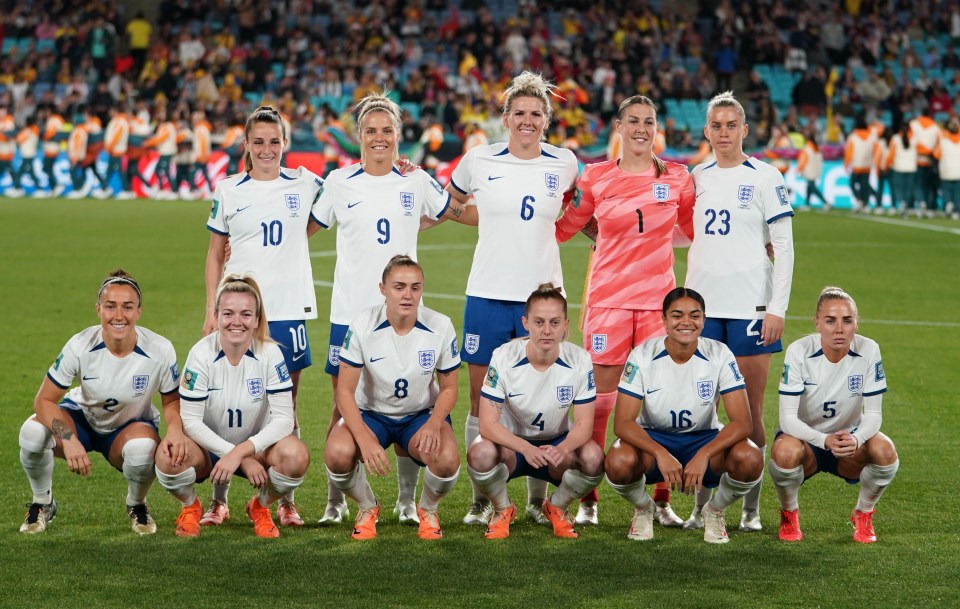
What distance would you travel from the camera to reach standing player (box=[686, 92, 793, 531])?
6.06 metres

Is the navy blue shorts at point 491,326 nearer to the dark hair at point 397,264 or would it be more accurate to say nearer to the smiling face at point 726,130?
the dark hair at point 397,264


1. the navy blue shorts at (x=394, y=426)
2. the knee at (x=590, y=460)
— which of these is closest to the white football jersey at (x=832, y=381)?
the knee at (x=590, y=460)

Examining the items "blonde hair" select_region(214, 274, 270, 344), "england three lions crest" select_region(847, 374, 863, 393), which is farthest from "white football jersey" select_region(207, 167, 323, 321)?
"england three lions crest" select_region(847, 374, 863, 393)

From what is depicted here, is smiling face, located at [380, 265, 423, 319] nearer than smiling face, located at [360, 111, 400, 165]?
Yes

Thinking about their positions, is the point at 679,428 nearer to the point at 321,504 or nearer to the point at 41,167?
the point at 321,504

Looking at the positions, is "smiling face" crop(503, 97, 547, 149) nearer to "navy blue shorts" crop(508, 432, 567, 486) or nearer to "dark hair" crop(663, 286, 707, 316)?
"dark hair" crop(663, 286, 707, 316)

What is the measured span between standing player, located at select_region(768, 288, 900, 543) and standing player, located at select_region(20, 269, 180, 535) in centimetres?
280

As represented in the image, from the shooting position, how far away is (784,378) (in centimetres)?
581

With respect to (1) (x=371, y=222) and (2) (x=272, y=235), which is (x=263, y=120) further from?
(1) (x=371, y=222)

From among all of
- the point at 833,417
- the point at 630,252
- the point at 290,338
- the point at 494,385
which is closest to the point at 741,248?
the point at 630,252

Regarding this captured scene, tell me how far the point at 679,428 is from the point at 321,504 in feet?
6.03

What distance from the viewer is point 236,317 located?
18.7 ft

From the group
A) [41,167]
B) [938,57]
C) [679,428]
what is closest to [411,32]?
[41,167]

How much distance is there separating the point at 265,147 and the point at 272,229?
0.40 metres
